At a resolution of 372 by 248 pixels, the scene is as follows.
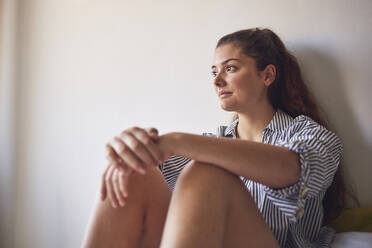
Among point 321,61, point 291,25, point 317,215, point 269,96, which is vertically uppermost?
point 291,25

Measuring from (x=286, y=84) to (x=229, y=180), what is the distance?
50 cm

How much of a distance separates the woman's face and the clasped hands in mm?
365

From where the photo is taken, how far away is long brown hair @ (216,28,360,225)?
102 centimetres

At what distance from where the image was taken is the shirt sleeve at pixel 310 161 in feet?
2.34

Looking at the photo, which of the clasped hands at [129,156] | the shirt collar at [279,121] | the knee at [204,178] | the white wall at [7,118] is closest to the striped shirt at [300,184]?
the shirt collar at [279,121]

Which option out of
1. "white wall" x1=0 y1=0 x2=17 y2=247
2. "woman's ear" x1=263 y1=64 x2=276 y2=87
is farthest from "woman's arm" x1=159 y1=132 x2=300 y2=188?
"white wall" x1=0 y1=0 x2=17 y2=247

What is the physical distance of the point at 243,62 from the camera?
1.01m

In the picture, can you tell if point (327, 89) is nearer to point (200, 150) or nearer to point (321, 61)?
point (321, 61)

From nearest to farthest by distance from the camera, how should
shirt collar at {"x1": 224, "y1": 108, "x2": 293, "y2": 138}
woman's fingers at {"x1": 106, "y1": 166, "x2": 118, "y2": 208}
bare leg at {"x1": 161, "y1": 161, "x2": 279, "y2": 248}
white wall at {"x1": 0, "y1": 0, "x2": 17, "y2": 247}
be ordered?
bare leg at {"x1": 161, "y1": 161, "x2": 279, "y2": 248} < woman's fingers at {"x1": 106, "y1": 166, "x2": 118, "y2": 208} < shirt collar at {"x1": 224, "y1": 108, "x2": 293, "y2": 138} < white wall at {"x1": 0, "y1": 0, "x2": 17, "y2": 247}

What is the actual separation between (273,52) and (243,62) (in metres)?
0.12

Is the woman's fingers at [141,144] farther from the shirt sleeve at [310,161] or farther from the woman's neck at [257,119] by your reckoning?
the woman's neck at [257,119]

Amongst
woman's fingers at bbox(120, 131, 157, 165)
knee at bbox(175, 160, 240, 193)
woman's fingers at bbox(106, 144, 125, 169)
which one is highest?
woman's fingers at bbox(120, 131, 157, 165)

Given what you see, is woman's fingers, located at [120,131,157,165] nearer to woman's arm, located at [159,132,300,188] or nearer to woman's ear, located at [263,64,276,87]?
woman's arm, located at [159,132,300,188]

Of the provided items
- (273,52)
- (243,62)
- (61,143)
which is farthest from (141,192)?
(61,143)
